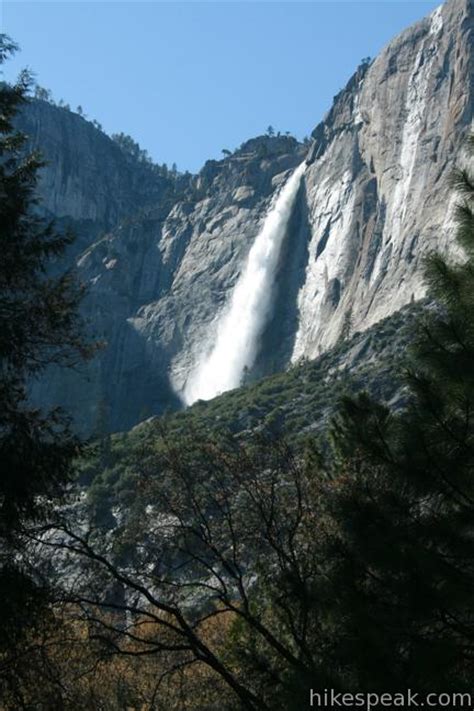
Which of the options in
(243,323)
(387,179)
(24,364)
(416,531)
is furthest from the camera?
(243,323)

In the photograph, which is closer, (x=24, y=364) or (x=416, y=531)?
(x=416, y=531)

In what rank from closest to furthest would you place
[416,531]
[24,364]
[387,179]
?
1. [416,531]
2. [24,364]
3. [387,179]

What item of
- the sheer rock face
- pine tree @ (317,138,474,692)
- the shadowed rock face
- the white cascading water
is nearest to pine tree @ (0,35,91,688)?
pine tree @ (317,138,474,692)

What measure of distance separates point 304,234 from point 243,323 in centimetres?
1516

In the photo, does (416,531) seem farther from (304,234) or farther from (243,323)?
(304,234)

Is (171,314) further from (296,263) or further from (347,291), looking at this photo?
(347,291)

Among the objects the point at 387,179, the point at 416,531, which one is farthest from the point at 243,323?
the point at 416,531

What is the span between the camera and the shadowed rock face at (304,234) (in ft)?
352

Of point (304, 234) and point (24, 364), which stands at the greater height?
point (304, 234)

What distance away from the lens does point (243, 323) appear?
12619 centimetres

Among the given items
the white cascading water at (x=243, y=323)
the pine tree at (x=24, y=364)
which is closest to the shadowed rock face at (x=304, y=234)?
the white cascading water at (x=243, y=323)

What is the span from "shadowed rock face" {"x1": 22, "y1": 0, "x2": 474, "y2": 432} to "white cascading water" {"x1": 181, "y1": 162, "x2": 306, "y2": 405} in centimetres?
174

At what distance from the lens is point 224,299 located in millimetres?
131875

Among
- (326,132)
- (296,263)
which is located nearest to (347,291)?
(296,263)
